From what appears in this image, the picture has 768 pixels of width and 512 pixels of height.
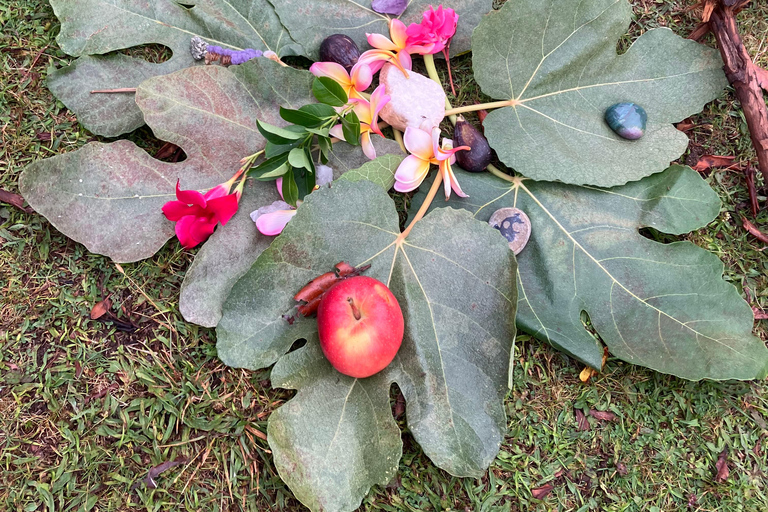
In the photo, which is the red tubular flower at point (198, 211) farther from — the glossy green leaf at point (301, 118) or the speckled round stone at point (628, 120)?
the speckled round stone at point (628, 120)

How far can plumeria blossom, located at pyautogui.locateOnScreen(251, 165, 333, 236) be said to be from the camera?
1.64 meters

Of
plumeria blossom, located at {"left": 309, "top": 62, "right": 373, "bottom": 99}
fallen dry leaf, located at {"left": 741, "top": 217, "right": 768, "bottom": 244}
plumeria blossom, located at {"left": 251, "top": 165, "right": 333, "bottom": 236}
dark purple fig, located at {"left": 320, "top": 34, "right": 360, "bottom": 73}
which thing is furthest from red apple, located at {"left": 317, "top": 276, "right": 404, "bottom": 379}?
fallen dry leaf, located at {"left": 741, "top": 217, "right": 768, "bottom": 244}

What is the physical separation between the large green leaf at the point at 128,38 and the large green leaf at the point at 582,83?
0.76 metres

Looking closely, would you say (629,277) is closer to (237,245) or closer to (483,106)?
(483,106)

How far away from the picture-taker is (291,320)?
1.58 m

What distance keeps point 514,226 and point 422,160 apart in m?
0.38

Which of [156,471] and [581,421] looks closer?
[156,471]

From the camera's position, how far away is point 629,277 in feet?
5.58

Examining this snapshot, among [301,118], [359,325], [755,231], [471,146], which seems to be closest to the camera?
[359,325]

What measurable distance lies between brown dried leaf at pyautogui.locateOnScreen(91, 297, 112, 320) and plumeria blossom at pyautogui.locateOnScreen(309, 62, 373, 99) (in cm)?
104

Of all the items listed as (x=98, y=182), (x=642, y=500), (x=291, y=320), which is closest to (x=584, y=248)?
(x=642, y=500)

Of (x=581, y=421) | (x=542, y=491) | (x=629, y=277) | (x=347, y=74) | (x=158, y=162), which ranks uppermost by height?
(x=347, y=74)

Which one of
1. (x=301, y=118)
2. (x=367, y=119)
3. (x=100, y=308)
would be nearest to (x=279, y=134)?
(x=301, y=118)

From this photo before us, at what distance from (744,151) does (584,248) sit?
80 cm
